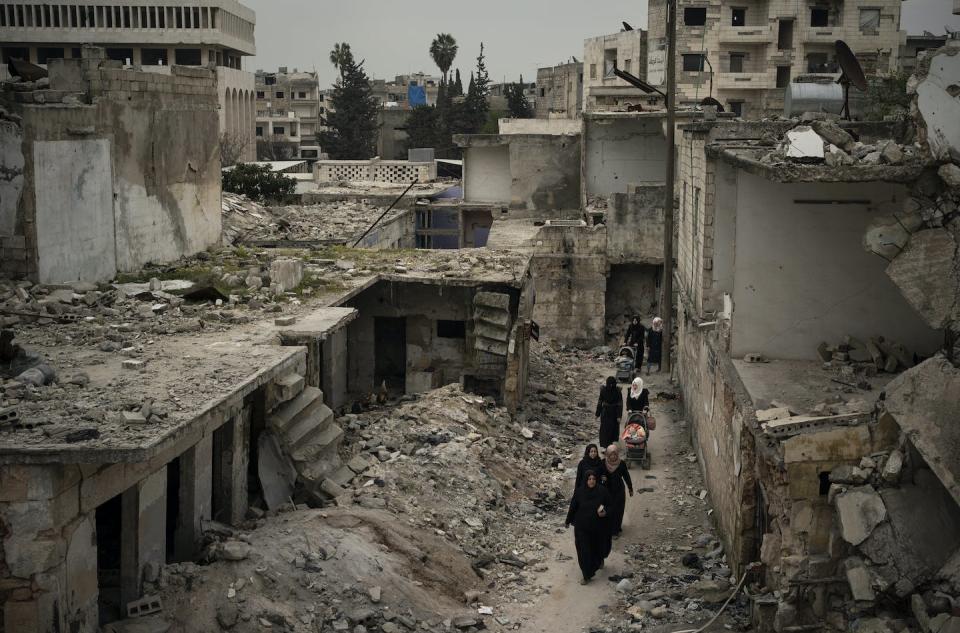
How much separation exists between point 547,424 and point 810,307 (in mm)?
6447

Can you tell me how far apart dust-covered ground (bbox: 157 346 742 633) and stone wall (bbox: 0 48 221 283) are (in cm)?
472

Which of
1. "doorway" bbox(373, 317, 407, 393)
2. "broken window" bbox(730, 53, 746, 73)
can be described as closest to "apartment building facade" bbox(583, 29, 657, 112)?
"broken window" bbox(730, 53, 746, 73)

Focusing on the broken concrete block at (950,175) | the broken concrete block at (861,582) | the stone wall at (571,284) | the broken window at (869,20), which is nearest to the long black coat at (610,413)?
the broken concrete block at (950,175)

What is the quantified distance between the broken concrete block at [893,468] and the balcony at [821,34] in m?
38.3

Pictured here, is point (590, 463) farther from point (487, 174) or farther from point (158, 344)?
point (487, 174)

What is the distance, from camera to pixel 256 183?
32219 mm

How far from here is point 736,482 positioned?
11.0 metres

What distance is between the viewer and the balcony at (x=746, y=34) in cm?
4353

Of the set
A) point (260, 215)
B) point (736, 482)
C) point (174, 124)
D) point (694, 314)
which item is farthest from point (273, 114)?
point (736, 482)

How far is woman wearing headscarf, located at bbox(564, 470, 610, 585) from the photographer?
11445mm

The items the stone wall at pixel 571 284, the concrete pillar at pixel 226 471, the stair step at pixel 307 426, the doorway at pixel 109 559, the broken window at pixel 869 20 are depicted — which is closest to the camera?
the doorway at pixel 109 559

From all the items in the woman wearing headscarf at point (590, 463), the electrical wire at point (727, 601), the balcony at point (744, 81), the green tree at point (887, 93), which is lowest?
the electrical wire at point (727, 601)

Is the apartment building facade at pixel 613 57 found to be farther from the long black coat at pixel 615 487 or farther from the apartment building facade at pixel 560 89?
the long black coat at pixel 615 487

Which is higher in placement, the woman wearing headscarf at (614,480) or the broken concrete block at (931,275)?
the broken concrete block at (931,275)
